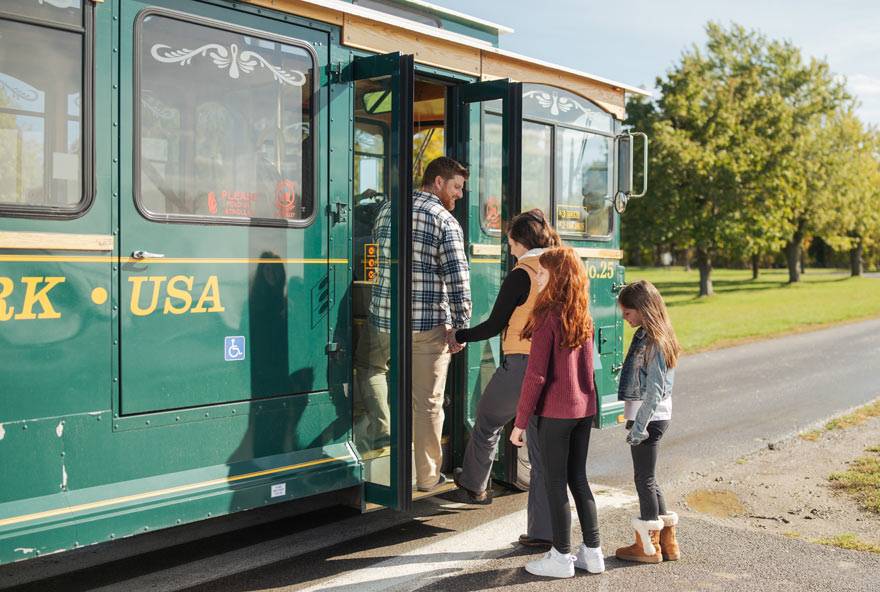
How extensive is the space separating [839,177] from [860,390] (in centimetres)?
2763

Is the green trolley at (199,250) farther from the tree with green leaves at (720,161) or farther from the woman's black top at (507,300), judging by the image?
the tree with green leaves at (720,161)

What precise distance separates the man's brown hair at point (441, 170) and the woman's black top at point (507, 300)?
757 mm

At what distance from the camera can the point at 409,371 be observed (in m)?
4.96

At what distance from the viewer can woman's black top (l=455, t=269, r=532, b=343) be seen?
4.94m

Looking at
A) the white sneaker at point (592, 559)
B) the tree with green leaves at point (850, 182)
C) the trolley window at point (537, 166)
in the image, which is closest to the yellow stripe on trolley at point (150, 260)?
the trolley window at point (537, 166)

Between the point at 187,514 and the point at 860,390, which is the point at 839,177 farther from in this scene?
the point at 187,514

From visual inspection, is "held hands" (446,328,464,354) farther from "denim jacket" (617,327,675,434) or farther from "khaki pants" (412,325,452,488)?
"denim jacket" (617,327,675,434)

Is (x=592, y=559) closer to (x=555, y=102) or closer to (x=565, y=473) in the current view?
(x=565, y=473)

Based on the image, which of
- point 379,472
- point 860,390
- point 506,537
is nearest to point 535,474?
point 506,537

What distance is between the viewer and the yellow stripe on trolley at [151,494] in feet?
12.5

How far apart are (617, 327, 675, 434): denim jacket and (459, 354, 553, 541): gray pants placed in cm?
55

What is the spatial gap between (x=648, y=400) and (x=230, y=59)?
107 inches

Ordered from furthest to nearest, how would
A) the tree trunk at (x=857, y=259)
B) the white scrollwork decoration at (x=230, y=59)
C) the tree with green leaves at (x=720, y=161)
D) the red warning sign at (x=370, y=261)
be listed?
the tree trunk at (x=857, y=259) → the tree with green leaves at (x=720, y=161) → the red warning sign at (x=370, y=261) → the white scrollwork decoration at (x=230, y=59)

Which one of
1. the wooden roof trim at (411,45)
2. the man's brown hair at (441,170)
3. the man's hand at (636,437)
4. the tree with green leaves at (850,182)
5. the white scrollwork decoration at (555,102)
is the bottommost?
the man's hand at (636,437)
